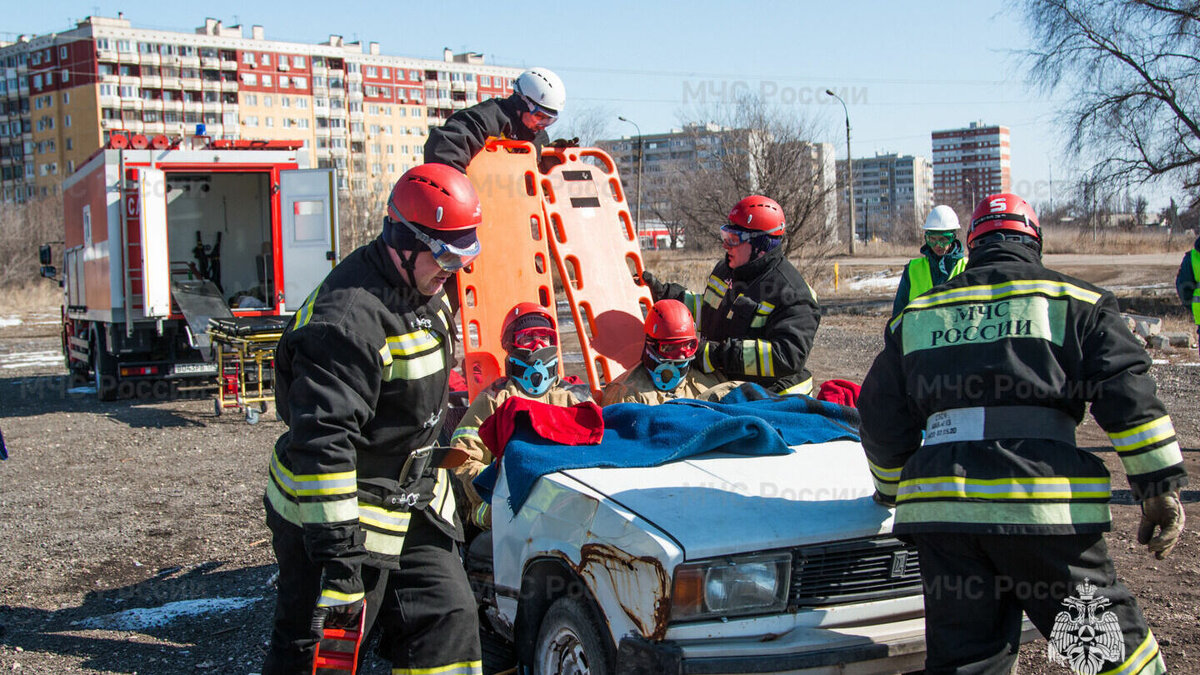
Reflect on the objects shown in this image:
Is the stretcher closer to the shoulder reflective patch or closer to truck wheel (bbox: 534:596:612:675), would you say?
truck wheel (bbox: 534:596:612:675)

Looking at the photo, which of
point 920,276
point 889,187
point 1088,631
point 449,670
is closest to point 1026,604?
point 1088,631

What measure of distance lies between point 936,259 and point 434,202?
235 inches

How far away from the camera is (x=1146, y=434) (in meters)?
2.89

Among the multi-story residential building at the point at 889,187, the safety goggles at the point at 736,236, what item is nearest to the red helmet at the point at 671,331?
the safety goggles at the point at 736,236

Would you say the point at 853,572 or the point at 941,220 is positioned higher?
the point at 941,220

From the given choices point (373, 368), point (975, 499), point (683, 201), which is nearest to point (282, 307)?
point (373, 368)

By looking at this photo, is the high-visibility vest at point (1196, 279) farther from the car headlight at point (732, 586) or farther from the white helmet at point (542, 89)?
the car headlight at point (732, 586)

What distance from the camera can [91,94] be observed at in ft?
284

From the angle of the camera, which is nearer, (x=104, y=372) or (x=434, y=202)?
(x=434, y=202)

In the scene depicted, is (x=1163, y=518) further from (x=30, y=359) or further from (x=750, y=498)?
(x=30, y=359)

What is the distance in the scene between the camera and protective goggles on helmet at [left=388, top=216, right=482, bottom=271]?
3.18m

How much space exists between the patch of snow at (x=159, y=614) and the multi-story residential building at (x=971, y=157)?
59.7 meters

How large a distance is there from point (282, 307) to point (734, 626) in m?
11.6

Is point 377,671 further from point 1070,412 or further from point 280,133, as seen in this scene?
point 280,133
